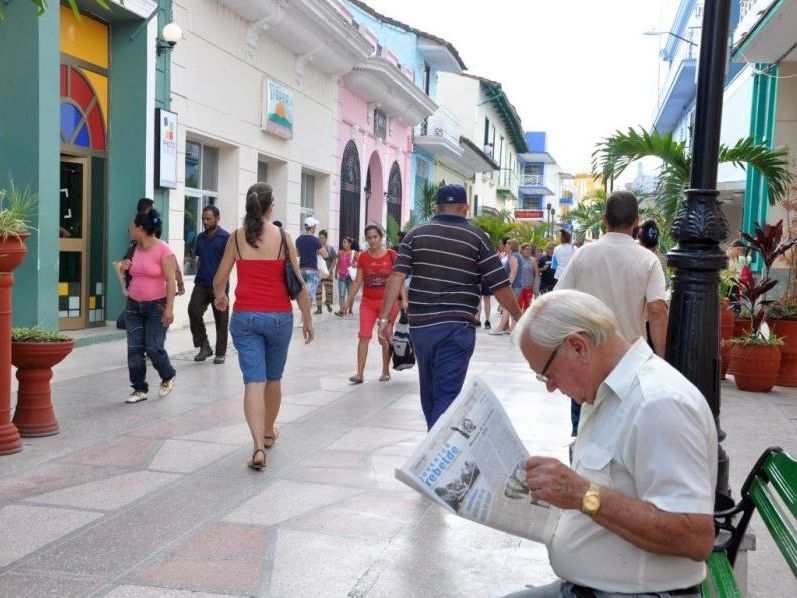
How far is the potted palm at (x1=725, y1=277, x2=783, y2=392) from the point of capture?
939 cm

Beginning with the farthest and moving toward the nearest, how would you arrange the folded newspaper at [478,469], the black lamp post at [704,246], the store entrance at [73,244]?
the store entrance at [73,244] < the black lamp post at [704,246] < the folded newspaper at [478,469]

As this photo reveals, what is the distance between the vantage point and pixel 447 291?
5543mm

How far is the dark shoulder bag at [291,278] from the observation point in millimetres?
5938

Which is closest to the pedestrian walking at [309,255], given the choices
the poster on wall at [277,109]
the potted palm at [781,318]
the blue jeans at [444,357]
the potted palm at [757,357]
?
the poster on wall at [277,109]

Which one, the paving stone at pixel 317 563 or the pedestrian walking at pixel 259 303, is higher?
the pedestrian walking at pixel 259 303

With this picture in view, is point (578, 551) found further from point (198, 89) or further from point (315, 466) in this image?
point (198, 89)

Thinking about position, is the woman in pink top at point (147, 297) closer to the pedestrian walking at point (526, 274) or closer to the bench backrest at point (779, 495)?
the bench backrest at point (779, 495)

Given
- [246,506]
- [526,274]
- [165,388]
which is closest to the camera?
[246,506]

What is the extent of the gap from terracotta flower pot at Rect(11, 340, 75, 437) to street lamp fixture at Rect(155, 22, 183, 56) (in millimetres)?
7090

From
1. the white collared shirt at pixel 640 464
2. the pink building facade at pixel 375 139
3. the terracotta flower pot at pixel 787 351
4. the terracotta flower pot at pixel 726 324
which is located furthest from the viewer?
the pink building facade at pixel 375 139

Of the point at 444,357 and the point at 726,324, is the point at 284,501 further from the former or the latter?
the point at 726,324

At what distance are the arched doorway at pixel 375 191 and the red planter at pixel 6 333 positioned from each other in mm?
19744

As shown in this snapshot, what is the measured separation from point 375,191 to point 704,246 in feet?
74.5

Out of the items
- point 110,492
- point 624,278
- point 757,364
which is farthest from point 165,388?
point 757,364
